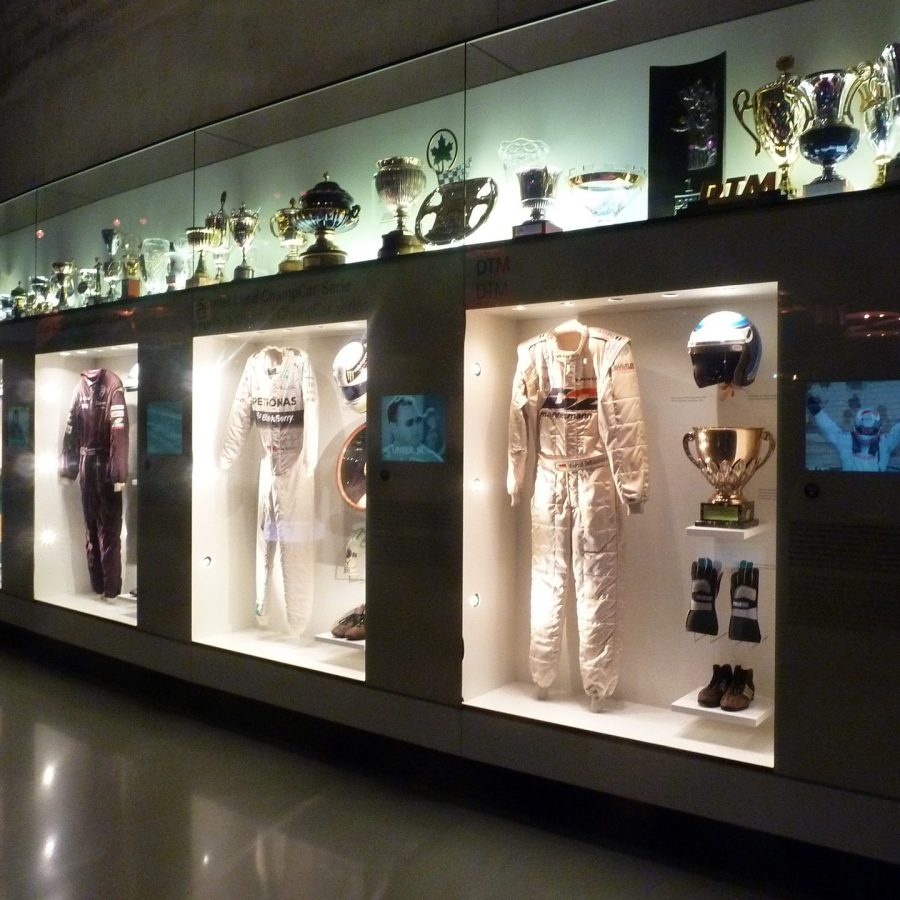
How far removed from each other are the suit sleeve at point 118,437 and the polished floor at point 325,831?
60.6 inches

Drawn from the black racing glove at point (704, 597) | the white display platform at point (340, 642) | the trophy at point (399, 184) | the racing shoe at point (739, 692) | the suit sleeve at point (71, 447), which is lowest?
the white display platform at point (340, 642)

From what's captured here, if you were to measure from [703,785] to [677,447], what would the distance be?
3.97 feet

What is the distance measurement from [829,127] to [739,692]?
1.80m

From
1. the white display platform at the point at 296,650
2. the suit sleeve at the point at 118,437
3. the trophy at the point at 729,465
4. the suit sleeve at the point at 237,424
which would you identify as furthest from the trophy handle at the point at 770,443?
the suit sleeve at the point at 118,437

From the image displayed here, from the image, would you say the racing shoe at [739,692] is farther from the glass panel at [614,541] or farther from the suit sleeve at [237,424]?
the suit sleeve at [237,424]

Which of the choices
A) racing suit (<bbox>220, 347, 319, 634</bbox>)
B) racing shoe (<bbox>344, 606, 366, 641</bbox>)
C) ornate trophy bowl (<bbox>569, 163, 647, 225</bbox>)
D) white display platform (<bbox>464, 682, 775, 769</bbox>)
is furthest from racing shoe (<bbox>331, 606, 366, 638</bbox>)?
ornate trophy bowl (<bbox>569, 163, 647, 225</bbox>)

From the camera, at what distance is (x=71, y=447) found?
538cm

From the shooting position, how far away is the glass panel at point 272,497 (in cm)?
415

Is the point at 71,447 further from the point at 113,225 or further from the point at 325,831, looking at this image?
the point at 325,831

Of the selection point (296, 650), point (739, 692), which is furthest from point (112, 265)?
point (739, 692)

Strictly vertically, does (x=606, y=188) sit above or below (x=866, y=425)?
above

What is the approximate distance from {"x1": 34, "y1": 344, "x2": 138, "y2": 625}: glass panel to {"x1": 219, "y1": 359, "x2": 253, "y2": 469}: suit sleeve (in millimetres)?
904

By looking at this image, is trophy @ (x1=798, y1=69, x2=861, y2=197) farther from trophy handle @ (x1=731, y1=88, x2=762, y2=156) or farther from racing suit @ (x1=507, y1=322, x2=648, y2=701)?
racing suit @ (x1=507, y1=322, x2=648, y2=701)

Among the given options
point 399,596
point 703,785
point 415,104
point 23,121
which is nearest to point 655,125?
point 415,104
